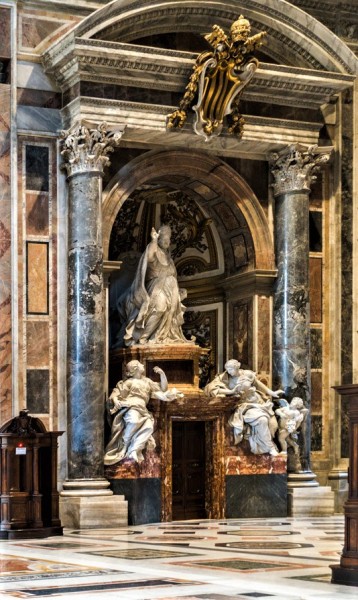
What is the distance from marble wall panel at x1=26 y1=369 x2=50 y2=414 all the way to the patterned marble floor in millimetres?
2085

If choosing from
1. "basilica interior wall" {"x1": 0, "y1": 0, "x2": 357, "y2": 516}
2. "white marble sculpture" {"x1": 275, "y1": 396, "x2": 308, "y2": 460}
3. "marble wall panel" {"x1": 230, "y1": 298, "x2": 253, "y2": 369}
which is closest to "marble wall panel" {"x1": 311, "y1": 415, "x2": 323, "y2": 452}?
"basilica interior wall" {"x1": 0, "y1": 0, "x2": 357, "y2": 516}

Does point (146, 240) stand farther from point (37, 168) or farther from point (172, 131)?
point (37, 168)

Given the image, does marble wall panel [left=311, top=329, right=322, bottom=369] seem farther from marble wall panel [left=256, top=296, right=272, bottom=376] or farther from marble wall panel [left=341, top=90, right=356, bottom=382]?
marble wall panel [left=256, top=296, right=272, bottom=376]

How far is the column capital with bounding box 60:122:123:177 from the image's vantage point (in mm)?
20281

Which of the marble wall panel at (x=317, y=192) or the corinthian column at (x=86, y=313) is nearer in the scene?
the corinthian column at (x=86, y=313)

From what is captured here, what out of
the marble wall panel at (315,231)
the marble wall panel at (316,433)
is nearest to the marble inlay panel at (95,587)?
the marble wall panel at (316,433)

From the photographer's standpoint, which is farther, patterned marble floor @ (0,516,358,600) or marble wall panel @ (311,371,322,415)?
marble wall panel @ (311,371,322,415)

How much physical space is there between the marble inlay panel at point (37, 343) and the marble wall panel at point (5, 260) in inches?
12.5

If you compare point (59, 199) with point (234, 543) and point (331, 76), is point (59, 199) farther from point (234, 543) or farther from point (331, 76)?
point (234, 543)

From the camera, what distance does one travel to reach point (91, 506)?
64.4 feet

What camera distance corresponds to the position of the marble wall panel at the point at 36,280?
20547 mm

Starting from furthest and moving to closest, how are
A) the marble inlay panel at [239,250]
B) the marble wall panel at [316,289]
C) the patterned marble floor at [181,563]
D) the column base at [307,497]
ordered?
the marble wall panel at [316,289] < the marble inlay panel at [239,250] < the column base at [307,497] < the patterned marble floor at [181,563]

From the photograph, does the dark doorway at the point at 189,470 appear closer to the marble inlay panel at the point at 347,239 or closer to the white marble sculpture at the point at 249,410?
the white marble sculpture at the point at 249,410

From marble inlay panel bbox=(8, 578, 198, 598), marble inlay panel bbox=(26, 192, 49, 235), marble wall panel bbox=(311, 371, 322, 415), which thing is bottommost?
Result: marble inlay panel bbox=(8, 578, 198, 598)
